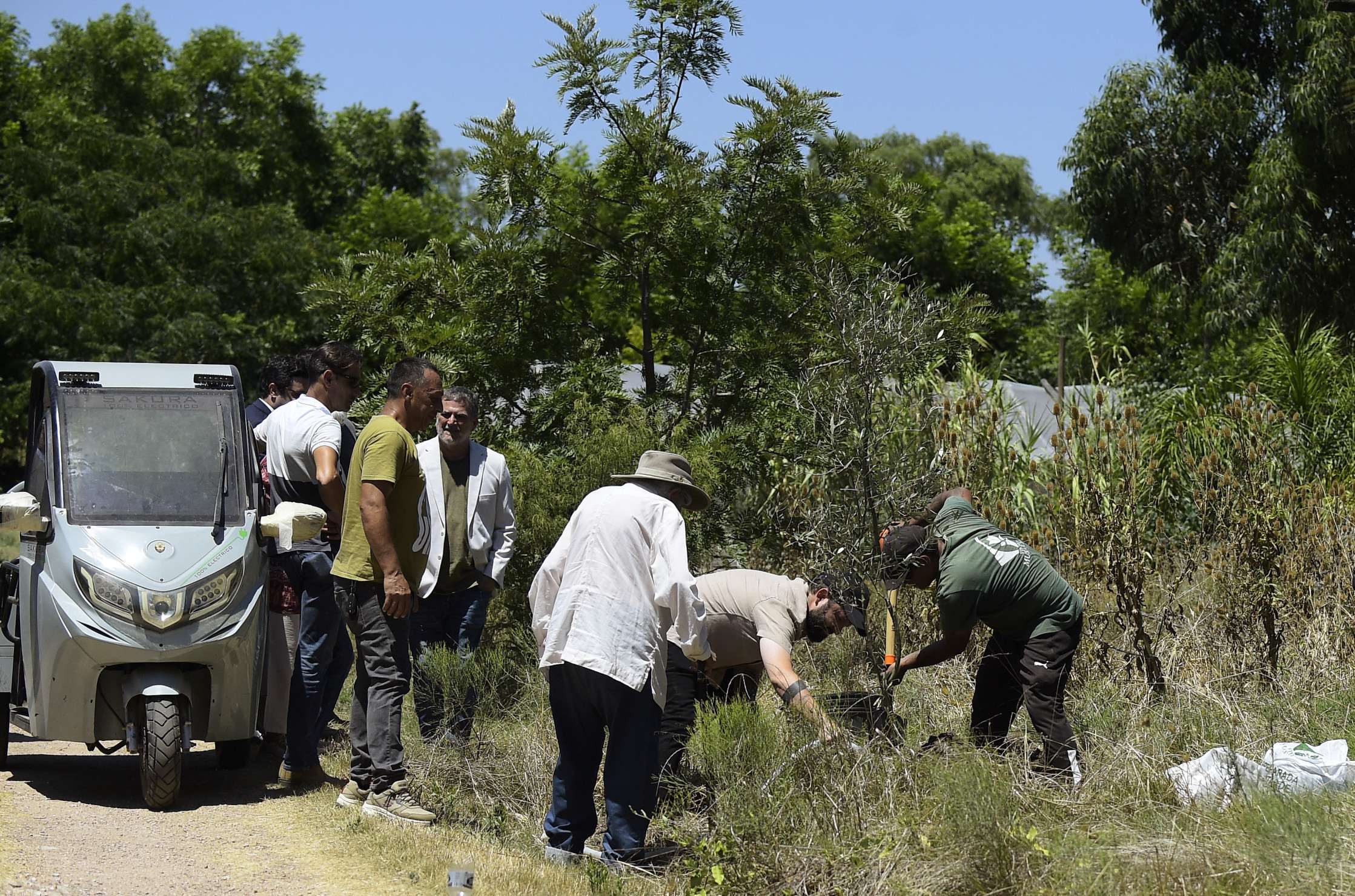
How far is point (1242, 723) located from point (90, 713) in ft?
17.3

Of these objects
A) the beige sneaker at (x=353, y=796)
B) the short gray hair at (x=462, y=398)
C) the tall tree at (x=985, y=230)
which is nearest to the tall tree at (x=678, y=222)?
the short gray hair at (x=462, y=398)

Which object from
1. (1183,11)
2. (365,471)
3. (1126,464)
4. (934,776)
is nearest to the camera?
(934,776)

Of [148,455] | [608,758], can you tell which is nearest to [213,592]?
[148,455]

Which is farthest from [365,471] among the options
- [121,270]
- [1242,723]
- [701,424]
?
[121,270]

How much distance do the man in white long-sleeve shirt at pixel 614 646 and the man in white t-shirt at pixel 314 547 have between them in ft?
5.84

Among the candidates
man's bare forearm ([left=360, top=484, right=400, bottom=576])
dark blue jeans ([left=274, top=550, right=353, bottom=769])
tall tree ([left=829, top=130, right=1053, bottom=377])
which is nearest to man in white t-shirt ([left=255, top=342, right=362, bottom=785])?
dark blue jeans ([left=274, top=550, right=353, bottom=769])

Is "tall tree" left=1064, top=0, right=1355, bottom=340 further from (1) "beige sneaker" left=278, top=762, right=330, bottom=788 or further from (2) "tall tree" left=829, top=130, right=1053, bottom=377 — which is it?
(1) "beige sneaker" left=278, top=762, right=330, bottom=788

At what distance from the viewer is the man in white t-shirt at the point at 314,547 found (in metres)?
6.58

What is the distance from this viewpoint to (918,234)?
3841 cm

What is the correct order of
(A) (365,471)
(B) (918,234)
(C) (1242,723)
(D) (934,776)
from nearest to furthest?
1. (D) (934,776)
2. (A) (365,471)
3. (C) (1242,723)
4. (B) (918,234)

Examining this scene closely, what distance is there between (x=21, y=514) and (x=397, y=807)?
214cm

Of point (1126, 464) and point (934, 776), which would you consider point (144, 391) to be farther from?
point (1126, 464)

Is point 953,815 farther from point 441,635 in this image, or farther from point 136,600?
point 136,600

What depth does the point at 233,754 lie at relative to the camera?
7.01 m
